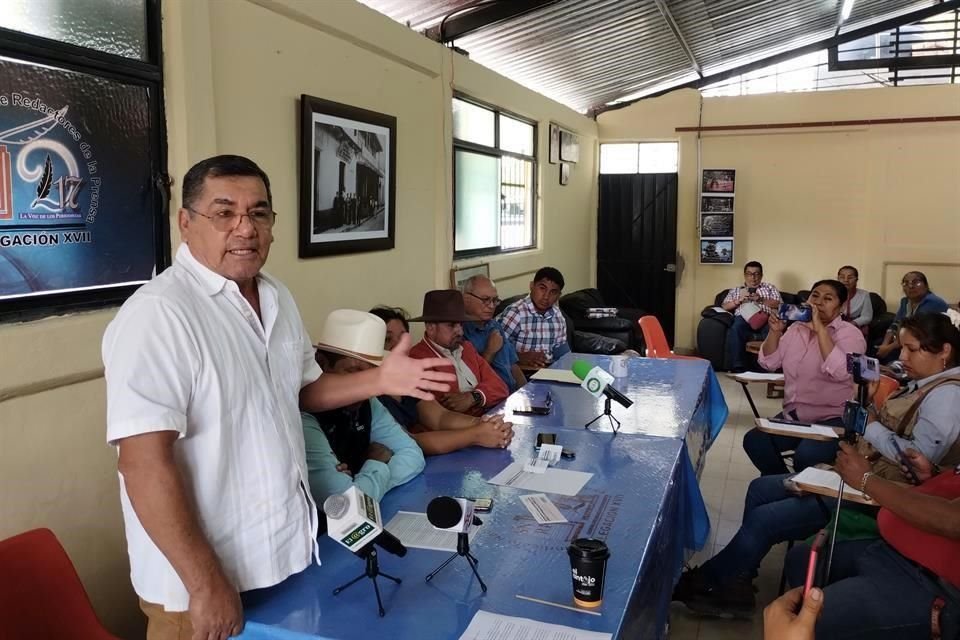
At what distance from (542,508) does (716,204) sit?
24.9 ft

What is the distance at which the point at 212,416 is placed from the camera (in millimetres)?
1516

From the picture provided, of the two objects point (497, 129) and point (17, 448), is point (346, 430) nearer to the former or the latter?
point (17, 448)

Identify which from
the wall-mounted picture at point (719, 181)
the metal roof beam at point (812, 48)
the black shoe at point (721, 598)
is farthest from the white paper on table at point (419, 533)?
the metal roof beam at point (812, 48)

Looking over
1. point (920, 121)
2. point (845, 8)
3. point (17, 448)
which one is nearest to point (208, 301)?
point (17, 448)

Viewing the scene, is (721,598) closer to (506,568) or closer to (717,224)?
(506,568)

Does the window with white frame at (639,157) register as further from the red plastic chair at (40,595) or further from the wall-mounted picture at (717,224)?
the red plastic chair at (40,595)

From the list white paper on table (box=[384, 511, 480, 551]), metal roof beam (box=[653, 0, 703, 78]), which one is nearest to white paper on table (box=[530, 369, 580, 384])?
white paper on table (box=[384, 511, 480, 551])

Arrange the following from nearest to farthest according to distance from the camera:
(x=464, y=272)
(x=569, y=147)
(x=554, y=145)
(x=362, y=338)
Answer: (x=362, y=338)
(x=464, y=272)
(x=554, y=145)
(x=569, y=147)

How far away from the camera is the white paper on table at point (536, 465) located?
8.20 feet

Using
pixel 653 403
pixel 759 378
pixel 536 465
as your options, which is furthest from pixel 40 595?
pixel 759 378

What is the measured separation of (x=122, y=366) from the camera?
1420 millimetres

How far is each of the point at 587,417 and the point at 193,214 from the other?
2.05 meters

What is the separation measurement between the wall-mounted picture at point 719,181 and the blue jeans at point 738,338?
1.83 meters

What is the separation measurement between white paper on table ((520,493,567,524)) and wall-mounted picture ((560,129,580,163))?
621 cm
